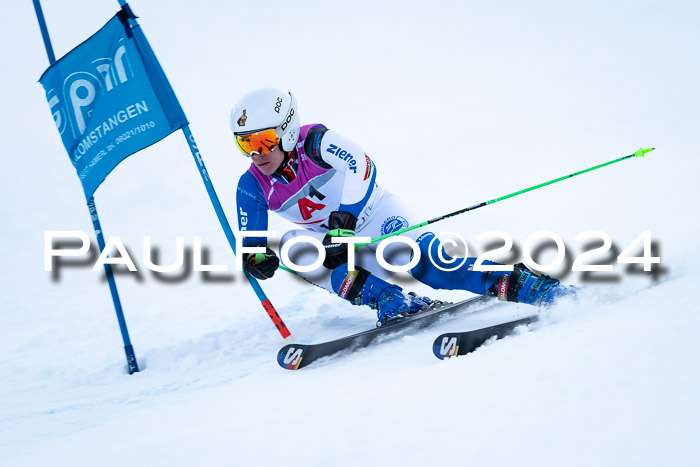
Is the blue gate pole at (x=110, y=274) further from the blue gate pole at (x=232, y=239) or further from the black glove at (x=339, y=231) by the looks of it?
the black glove at (x=339, y=231)

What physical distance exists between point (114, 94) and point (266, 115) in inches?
45.5

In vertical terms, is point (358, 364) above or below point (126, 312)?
above

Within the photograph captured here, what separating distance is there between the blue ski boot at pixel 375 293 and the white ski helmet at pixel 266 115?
0.89 meters

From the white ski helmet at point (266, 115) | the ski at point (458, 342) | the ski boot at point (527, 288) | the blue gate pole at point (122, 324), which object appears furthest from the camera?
the blue gate pole at point (122, 324)

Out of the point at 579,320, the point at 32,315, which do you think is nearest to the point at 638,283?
the point at 579,320

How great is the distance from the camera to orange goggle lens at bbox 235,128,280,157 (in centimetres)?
350

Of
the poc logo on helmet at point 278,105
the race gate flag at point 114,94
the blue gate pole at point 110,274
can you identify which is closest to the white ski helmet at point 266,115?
the poc logo on helmet at point 278,105

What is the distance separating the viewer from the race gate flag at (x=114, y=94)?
12.7 ft

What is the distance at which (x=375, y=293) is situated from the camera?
3.85 meters

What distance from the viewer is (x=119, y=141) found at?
395 cm

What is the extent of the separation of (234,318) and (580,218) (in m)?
4.04

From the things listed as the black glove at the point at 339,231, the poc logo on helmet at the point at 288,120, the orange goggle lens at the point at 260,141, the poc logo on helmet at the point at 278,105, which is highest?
the poc logo on helmet at the point at 278,105

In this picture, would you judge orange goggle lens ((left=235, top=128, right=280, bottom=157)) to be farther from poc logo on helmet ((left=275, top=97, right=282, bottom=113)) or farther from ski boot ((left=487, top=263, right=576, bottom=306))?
ski boot ((left=487, top=263, right=576, bottom=306))

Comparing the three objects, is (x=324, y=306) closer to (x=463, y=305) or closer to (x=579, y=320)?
(x=463, y=305)
